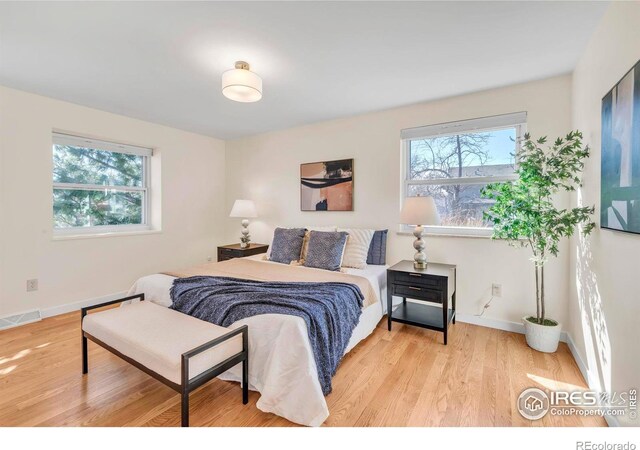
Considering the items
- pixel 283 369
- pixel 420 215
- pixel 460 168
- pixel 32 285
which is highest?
pixel 460 168

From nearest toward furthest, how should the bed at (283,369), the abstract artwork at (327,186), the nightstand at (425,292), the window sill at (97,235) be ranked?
the bed at (283,369) → the nightstand at (425,292) → the window sill at (97,235) → the abstract artwork at (327,186)

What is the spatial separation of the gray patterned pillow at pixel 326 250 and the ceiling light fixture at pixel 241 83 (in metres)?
1.50

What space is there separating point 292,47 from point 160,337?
6.75ft

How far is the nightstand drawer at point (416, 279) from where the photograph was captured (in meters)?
2.54

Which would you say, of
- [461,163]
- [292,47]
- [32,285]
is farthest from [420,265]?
[32,285]

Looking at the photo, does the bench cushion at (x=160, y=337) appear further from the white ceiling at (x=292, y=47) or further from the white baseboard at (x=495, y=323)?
the white baseboard at (x=495, y=323)

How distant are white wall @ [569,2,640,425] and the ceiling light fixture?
6.90ft

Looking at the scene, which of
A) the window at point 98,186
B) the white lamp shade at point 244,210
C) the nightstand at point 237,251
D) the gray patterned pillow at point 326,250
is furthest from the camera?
the white lamp shade at point 244,210

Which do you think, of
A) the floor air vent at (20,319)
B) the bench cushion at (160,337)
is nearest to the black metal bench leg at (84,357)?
the bench cushion at (160,337)

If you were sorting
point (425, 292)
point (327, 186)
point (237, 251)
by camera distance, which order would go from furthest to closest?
point (237, 251) → point (327, 186) → point (425, 292)

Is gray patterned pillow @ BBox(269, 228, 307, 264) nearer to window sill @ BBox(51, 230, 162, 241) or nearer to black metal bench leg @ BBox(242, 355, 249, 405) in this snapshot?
black metal bench leg @ BBox(242, 355, 249, 405)

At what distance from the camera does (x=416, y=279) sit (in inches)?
103

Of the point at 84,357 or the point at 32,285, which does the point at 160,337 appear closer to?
the point at 84,357

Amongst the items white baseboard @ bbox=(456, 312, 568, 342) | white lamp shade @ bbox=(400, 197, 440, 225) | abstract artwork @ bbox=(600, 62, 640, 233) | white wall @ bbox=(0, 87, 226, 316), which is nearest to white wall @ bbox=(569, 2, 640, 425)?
abstract artwork @ bbox=(600, 62, 640, 233)
